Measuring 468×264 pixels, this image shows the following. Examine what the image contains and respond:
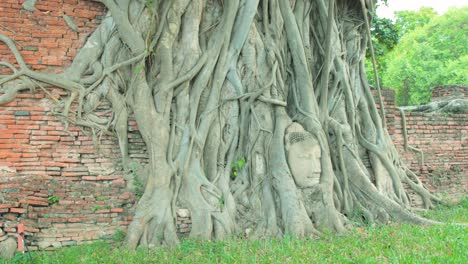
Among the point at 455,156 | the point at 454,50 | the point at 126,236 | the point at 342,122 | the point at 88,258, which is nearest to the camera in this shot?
the point at 88,258

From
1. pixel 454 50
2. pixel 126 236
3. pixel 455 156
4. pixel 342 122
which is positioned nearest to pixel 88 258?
pixel 126 236

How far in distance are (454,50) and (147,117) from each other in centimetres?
2060

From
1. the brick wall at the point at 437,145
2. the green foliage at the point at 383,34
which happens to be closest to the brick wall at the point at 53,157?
the brick wall at the point at 437,145

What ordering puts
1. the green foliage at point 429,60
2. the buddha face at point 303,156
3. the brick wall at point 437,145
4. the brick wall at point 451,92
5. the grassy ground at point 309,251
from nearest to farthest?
the grassy ground at point 309,251, the buddha face at point 303,156, the brick wall at point 437,145, the brick wall at point 451,92, the green foliage at point 429,60

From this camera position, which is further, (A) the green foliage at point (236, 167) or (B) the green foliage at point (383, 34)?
(B) the green foliage at point (383, 34)

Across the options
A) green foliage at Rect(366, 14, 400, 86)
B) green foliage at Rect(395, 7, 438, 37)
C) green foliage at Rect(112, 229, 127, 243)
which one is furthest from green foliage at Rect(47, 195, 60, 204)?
green foliage at Rect(395, 7, 438, 37)

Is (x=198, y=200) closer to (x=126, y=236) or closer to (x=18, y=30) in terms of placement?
(x=126, y=236)

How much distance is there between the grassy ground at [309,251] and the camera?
4609mm

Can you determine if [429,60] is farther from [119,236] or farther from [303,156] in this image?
[119,236]

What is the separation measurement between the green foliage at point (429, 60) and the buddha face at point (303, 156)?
15887 millimetres

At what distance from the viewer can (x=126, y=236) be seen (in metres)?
5.42

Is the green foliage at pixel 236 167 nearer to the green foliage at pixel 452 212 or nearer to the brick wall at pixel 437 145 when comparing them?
the green foliage at pixel 452 212

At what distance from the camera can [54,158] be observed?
230 inches

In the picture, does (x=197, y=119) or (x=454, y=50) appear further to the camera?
(x=454, y=50)
